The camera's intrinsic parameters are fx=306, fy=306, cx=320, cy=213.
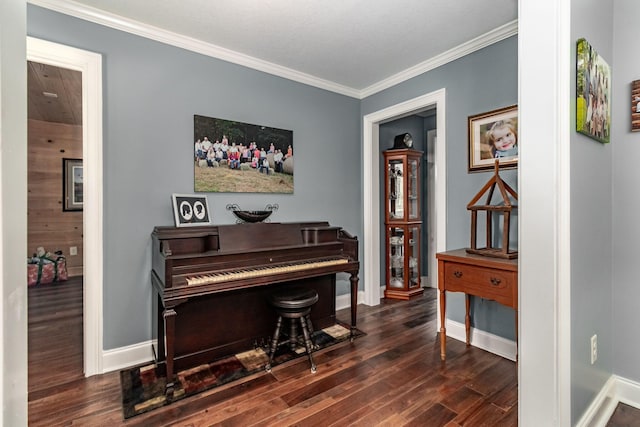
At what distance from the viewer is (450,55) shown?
279cm

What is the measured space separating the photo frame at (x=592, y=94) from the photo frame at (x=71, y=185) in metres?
6.58

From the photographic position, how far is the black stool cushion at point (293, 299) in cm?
228

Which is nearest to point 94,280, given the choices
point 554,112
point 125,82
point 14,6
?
point 125,82

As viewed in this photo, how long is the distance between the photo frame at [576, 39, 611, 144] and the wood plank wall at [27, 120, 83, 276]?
21.5ft

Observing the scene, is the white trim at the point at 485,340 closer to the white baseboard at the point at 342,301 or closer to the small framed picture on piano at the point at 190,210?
the white baseboard at the point at 342,301

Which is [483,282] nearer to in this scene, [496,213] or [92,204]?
[496,213]

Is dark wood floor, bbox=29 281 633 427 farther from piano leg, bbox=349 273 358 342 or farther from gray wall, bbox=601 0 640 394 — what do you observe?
gray wall, bbox=601 0 640 394

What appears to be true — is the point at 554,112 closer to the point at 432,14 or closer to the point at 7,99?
the point at 432,14

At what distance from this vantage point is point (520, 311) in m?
1.40

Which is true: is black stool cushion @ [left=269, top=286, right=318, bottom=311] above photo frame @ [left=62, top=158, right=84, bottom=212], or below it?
below

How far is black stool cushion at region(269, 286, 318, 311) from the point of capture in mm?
2283

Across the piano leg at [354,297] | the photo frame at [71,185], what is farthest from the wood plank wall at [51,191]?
the piano leg at [354,297]

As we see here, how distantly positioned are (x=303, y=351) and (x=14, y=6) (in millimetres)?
2544

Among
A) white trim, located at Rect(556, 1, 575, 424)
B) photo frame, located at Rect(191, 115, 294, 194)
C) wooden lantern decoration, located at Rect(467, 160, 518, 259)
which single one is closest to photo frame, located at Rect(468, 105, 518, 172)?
wooden lantern decoration, located at Rect(467, 160, 518, 259)
